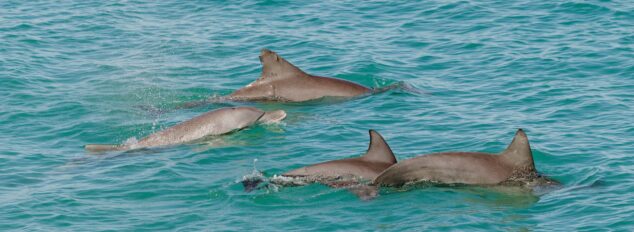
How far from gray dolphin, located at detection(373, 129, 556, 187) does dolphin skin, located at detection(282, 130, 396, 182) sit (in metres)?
0.44

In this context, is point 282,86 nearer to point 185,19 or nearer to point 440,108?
point 440,108

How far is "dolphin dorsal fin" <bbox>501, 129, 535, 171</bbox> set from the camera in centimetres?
1733

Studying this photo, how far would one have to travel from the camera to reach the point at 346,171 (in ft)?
58.5

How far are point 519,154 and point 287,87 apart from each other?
846cm

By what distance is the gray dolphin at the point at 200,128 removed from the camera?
69.3 feet

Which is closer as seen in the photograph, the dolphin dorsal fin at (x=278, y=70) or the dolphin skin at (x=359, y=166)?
the dolphin skin at (x=359, y=166)

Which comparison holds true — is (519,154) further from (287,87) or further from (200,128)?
(287,87)

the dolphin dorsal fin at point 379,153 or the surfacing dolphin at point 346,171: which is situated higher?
the dolphin dorsal fin at point 379,153

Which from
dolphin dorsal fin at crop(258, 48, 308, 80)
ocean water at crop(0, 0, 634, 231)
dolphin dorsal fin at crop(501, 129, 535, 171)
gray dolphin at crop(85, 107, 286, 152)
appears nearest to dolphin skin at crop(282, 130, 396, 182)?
ocean water at crop(0, 0, 634, 231)

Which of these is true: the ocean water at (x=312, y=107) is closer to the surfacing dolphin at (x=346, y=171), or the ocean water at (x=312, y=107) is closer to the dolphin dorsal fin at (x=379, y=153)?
the surfacing dolphin at (x=346, y=171)

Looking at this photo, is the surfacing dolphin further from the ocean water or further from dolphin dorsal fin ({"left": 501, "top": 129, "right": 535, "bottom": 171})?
dolphin dorsal fin ({"left": 501, "top": 129, "right": 535, "bottom": 171})

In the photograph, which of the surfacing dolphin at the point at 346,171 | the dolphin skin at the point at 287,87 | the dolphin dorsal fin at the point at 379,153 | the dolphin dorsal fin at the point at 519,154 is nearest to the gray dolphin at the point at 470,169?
the dolphin dorsal fin at the point at 519,154

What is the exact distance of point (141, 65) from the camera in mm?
29203

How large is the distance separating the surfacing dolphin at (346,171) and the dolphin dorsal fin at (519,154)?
74.7 inches
